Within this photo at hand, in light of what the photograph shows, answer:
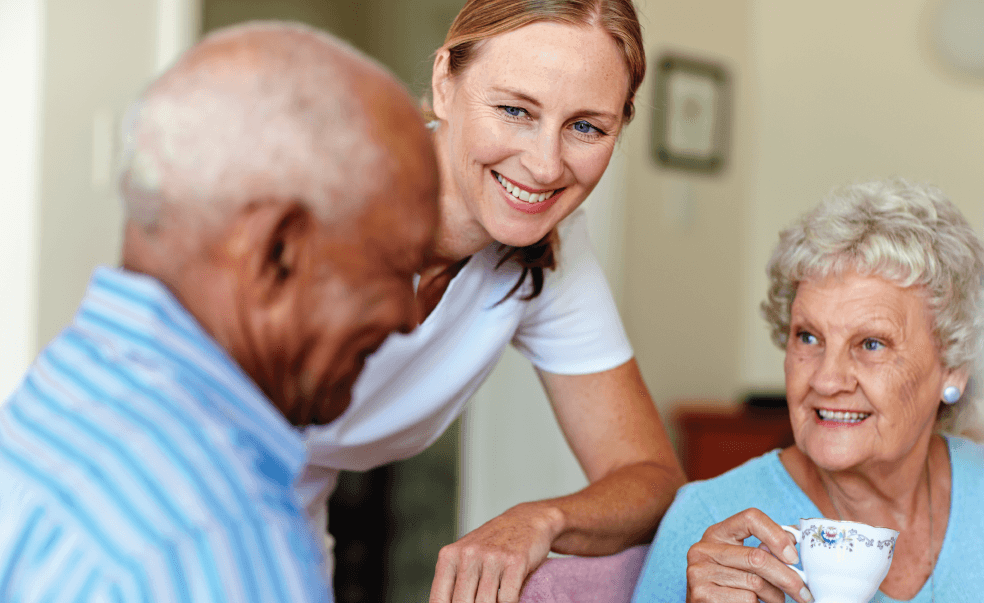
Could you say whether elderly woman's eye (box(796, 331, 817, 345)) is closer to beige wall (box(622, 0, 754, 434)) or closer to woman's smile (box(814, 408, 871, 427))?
woman's smile (box(814, 408, 871, 427))

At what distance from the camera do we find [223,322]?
53 cm

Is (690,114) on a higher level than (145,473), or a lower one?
lower

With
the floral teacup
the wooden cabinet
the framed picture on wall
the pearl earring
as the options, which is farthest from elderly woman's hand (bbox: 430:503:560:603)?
the framed picture on wall

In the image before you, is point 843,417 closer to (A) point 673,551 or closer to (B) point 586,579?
(A) point 673,551

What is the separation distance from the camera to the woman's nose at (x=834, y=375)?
1.30 metres

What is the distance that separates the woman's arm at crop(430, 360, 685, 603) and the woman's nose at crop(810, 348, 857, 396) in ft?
0.83

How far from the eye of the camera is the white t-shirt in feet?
4.24

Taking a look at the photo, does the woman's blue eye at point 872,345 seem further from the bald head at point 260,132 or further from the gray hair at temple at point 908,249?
the bald head at point 260,132

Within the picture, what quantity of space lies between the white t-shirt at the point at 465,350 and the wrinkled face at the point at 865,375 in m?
0.29

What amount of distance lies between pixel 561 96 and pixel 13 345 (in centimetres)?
148

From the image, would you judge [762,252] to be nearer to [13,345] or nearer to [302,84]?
[13,345]

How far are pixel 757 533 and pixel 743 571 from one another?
50mm

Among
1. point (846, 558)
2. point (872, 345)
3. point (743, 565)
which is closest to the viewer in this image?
point (846, 558)

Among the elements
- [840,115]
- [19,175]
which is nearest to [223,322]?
[19,175]
